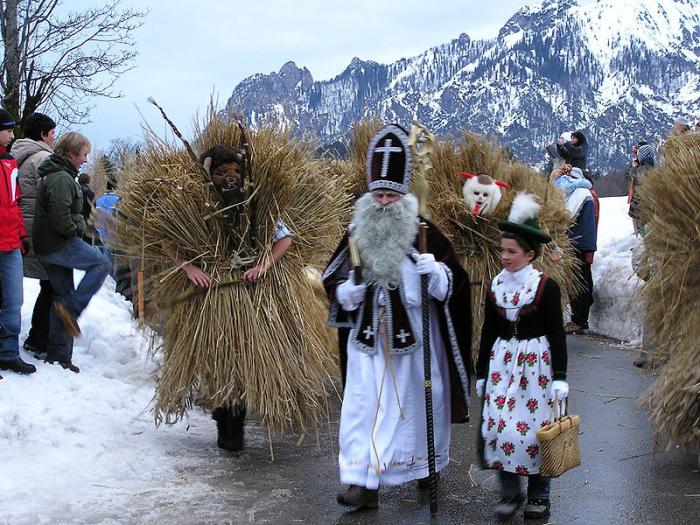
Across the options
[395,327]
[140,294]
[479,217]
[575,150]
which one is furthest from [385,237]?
[575,150]

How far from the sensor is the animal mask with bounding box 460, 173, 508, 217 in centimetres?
699

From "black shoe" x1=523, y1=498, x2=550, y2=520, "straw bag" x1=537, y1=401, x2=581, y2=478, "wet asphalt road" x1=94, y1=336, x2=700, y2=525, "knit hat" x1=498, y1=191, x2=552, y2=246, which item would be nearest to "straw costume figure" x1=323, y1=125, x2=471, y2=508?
"wet asphalt road" x1=94, y1=336, x2=700, y2=525

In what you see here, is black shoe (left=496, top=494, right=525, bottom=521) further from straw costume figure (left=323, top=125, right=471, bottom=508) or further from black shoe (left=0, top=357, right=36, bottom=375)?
black shoe (left=0, top=357, right=36, bottom=375)

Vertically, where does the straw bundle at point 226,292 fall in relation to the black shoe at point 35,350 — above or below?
above

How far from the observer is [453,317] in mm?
4383

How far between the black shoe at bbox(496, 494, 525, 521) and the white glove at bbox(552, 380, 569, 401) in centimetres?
55

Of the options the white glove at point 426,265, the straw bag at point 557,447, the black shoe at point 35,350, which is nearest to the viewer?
the straw bag at point 557,447

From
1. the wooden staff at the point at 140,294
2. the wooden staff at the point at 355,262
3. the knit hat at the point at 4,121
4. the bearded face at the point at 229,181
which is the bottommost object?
the wooden staff at the point at 140,294

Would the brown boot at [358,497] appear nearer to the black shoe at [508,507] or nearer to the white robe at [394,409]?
the white robe at [394,409]

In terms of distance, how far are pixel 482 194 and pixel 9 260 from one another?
3594 millimetres

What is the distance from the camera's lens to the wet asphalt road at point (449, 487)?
13.1 ft

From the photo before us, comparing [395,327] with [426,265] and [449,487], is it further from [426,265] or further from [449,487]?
[449,487]

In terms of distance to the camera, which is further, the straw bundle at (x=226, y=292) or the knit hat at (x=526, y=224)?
the straw bundle at (x=226, y=292)

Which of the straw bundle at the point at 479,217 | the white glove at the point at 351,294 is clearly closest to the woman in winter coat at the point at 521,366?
the white glove at the point at 351,294
